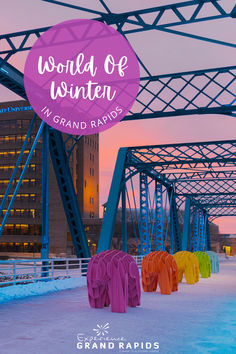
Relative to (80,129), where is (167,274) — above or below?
below

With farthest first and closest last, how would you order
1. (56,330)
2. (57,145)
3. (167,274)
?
(57,145) < (167,274) < (56,330)

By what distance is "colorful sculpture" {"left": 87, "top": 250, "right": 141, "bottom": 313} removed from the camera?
11.3 meters

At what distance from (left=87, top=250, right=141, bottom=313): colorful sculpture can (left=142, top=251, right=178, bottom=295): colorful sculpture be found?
3477 millimetres

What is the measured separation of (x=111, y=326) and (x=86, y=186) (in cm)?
8539

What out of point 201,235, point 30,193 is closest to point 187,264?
point 201,235

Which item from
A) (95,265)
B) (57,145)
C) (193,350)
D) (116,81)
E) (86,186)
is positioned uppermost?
(86,186)

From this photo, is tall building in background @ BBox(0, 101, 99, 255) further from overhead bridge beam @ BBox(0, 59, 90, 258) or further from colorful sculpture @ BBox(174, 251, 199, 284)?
overhead bridge beam @ BBox(0, 59, 90, 258)

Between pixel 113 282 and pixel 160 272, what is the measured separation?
4.64 m

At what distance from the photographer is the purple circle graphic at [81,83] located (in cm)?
1420

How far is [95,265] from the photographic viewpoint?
38.9 ft

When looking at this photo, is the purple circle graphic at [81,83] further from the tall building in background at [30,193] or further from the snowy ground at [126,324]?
the tall building in background at [30,193]

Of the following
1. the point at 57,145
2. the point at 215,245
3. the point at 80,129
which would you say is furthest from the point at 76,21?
the point at 215,245

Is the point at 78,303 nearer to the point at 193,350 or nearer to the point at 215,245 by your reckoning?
the point at 193,350

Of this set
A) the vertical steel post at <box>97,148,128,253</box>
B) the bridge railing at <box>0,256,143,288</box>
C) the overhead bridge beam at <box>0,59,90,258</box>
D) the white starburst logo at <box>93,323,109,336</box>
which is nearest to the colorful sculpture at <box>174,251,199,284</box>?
the bridge railing at <box>0,256,143,288</box>
